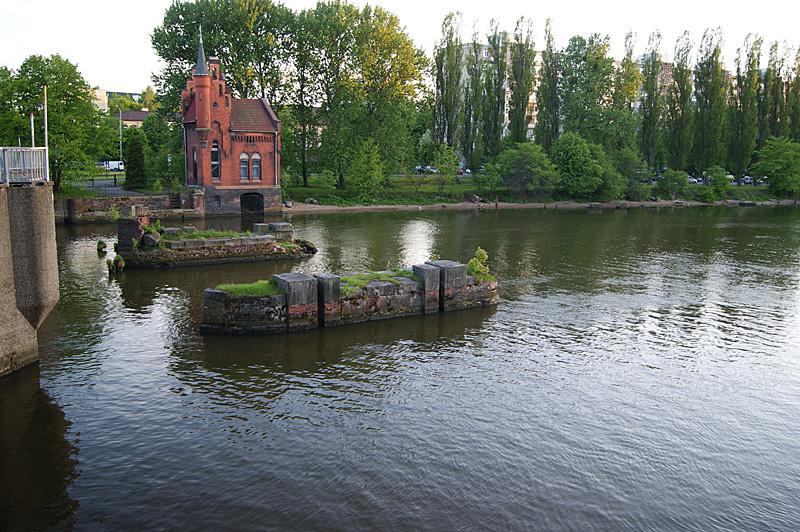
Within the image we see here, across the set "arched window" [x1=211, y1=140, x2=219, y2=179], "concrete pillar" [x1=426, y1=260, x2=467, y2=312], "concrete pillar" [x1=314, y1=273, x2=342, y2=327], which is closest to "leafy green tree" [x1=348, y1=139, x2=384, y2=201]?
"arched window" [x1=211, y1=140, x2=219, y2=179]

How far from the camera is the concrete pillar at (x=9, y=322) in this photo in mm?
16781

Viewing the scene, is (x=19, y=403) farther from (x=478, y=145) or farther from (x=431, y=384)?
(x=478, y=145)

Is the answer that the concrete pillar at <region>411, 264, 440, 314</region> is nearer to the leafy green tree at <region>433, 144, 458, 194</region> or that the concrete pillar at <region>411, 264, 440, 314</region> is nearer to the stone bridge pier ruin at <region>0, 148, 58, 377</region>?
the stone bridge pier ruin at <region>0, 148, 58, 377</region>

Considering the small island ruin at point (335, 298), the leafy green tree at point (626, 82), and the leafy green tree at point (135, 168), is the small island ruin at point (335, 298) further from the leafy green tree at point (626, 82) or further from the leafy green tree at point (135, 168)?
the leafy green tree at point (626, 82)

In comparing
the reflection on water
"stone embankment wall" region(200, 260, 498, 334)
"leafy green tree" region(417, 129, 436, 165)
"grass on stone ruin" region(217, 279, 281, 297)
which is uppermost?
"leafy green tree" region(417, 129, 436, 165)

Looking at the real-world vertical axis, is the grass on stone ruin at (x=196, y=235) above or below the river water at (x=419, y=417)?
above

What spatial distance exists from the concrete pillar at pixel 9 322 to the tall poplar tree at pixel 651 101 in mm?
85182

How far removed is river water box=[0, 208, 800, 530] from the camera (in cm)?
1216

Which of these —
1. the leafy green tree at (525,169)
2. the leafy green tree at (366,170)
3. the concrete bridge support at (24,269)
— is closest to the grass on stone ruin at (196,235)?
the concrete bridge support at (24,269)

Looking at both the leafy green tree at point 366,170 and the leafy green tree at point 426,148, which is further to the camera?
the leafy green tree at point 426,148

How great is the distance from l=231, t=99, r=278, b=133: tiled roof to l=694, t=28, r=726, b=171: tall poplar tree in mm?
58836

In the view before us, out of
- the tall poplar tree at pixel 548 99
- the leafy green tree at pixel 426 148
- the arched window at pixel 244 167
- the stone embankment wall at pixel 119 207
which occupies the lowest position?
the stone embankment wall at pixel 119 207

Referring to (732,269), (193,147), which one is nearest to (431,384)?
(732,269)

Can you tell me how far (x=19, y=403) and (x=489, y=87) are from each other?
76.4 meters
